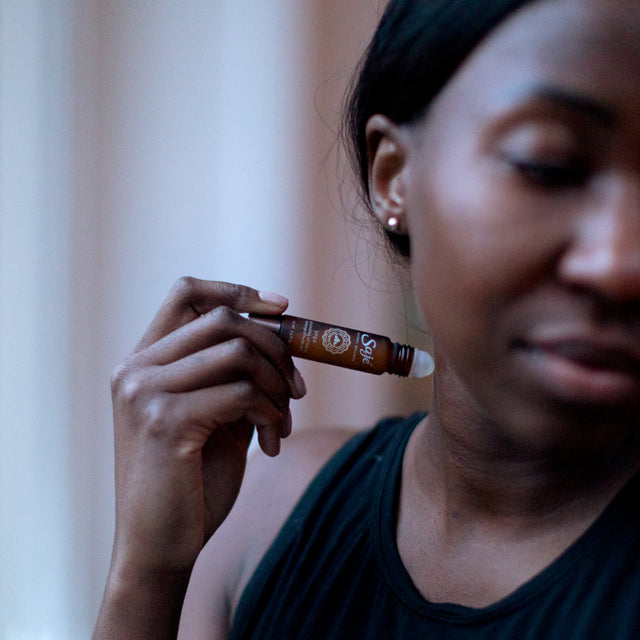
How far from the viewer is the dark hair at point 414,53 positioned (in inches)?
24.3

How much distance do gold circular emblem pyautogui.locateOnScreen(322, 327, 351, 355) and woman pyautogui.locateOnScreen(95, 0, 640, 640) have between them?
0.17 ft

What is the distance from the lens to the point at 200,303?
2.68 ft

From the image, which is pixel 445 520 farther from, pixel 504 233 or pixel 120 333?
pixel 120 333

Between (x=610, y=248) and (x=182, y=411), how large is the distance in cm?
45

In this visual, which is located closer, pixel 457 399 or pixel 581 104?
pixel 581 104

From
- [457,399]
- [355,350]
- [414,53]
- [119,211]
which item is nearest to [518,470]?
[457,399]

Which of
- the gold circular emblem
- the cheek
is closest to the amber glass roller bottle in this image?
the gold circular emblem

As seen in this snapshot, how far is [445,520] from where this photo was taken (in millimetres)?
790

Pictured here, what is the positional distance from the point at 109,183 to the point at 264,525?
931mm

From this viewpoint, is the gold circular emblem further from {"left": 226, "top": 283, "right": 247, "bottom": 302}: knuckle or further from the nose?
the nose

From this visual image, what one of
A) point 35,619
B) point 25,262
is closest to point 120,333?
point 25,262

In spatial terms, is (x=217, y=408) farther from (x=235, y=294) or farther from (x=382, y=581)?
(x=382, y=581)

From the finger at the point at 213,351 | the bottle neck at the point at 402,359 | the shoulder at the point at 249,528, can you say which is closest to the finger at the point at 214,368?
the finger at the point at 213,351

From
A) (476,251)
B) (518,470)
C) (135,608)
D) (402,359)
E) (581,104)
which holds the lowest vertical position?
(135,608)
